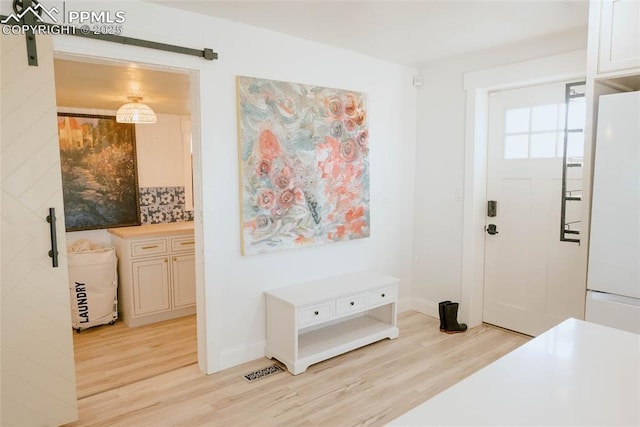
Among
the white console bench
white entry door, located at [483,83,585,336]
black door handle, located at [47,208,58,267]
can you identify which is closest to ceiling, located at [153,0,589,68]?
white entry door, located at [483,83,585,336]

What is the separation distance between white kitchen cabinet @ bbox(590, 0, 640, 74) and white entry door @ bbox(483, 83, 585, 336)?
A: 996 mm

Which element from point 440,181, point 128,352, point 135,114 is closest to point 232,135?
point 135,114

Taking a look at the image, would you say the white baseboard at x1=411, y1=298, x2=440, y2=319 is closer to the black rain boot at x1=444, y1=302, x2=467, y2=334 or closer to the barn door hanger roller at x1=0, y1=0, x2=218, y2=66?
the black rain boot at x1=444, y1=302, x2=467, y2=334

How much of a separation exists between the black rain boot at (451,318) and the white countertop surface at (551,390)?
2273 mm

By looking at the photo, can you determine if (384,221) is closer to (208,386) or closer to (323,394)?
(323,394)

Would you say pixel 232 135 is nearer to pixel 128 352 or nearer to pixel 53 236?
pixel 53 236

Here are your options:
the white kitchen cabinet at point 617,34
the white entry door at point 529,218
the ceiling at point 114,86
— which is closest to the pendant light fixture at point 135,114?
the ceiling at point 114,86

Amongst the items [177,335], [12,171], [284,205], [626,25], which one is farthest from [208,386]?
[626,25]

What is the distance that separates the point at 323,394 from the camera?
275 cm

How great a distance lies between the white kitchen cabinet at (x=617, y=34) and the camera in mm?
2311

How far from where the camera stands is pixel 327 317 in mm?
3186

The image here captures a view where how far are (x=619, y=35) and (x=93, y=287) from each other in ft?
14.6

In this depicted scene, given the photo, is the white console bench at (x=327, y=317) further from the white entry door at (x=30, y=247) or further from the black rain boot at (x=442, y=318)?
the white entry door at (x=30, y=247)

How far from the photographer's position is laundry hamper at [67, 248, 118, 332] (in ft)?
12.7
